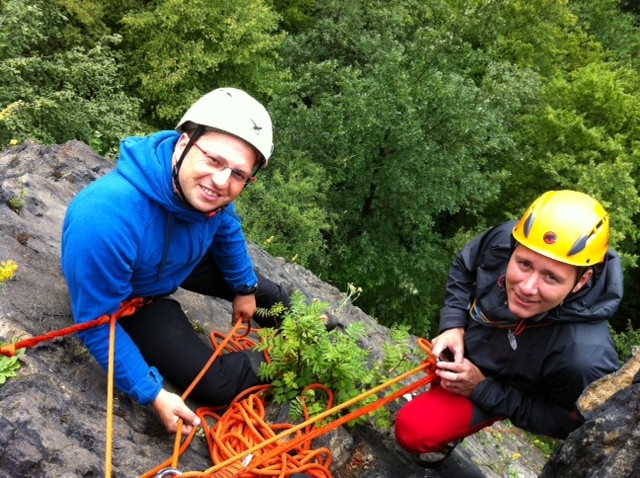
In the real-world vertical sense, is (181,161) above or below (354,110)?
below

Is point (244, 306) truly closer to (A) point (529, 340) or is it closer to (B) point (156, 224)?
(B) point (156, 224)

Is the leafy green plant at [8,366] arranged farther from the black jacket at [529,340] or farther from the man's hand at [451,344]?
the black jacket at [529,340]

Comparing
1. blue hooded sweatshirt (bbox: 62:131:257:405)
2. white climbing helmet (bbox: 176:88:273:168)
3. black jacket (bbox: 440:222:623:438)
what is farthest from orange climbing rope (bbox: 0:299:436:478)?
white climbing helmet (bbox: 176:88:273:168)

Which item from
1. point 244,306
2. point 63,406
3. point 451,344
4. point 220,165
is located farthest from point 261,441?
point 220,165

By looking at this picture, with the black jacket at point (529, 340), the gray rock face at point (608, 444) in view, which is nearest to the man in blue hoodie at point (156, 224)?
the black jacket at point (529, 340)

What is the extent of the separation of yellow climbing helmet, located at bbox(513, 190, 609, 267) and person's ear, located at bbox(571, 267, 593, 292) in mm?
78

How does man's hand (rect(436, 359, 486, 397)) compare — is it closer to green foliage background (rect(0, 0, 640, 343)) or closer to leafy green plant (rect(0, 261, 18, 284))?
leafy green plant (rect(0, 261, 18, 284))

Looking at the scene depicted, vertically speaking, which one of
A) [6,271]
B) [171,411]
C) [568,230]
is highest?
[568,230]

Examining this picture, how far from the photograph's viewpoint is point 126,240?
267 centimetres

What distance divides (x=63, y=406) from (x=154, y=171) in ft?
3.83

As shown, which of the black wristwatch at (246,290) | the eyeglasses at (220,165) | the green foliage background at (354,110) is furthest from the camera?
the green foliage background at (354,110)

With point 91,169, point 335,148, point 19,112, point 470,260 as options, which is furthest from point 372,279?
point 470,260

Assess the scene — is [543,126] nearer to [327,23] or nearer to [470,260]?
[327,23]

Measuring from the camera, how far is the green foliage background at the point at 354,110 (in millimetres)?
11570
